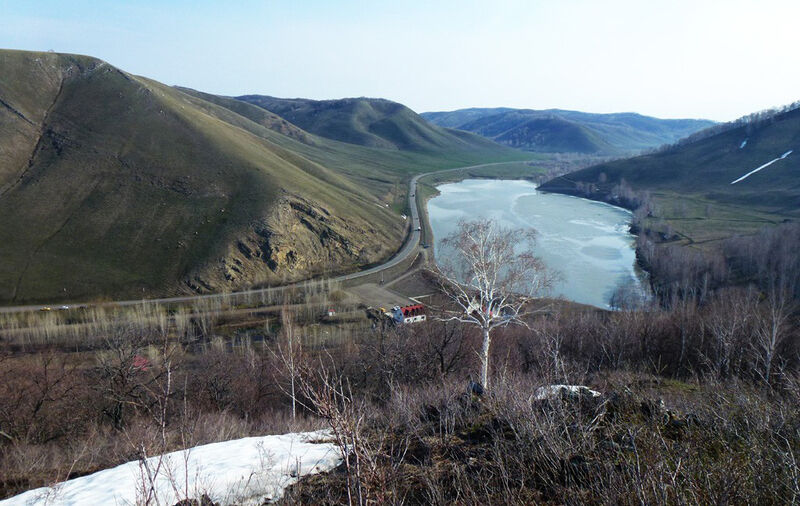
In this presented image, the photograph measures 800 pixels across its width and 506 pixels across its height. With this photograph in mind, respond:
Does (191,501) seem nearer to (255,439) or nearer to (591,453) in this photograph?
(255,439)

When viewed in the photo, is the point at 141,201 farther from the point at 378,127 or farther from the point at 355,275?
the point at 378,127

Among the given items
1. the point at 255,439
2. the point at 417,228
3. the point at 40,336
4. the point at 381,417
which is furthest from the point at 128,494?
the point at 417,228

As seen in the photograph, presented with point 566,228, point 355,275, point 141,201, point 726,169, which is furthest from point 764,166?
point 141,201

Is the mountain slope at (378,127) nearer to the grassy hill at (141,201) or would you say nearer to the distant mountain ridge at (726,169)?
the distant mountain ridge at (726,169)

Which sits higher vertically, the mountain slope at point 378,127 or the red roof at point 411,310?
the mountain slope at point 378,127

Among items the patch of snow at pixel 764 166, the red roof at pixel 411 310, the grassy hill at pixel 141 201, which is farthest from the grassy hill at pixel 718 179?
the grassy hill at pixel 141 201
